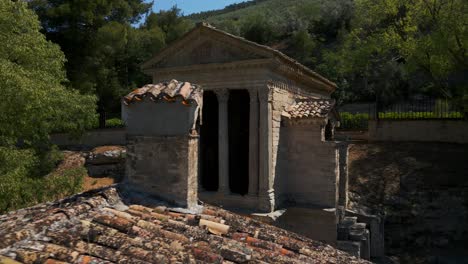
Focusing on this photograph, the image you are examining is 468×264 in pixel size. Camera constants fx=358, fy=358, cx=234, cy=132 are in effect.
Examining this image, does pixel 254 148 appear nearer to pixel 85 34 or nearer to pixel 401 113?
pixel 401 113

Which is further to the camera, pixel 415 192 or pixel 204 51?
pixel 415 192

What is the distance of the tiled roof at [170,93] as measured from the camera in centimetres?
410

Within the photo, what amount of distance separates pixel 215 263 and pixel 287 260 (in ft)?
2.76

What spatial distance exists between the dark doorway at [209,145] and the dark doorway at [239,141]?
21.2 inches

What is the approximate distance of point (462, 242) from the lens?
11.6 meters

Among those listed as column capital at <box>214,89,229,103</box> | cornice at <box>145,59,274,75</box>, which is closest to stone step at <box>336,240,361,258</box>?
column capital at <box>214,89,229,103</box>

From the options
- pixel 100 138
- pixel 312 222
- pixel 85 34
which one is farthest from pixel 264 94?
pixel 85 34

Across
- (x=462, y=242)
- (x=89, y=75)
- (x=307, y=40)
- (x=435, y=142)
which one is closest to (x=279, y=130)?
(x=462, y=242)

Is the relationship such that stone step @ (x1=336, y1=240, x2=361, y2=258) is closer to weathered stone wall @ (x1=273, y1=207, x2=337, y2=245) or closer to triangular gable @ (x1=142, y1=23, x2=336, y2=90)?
weathered stone wall @ (x1=273, y1=207, x2=337, y2=245)

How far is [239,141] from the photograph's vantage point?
475 inches

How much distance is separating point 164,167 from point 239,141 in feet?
26.1

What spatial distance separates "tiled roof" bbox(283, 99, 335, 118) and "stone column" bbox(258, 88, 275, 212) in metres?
0.95

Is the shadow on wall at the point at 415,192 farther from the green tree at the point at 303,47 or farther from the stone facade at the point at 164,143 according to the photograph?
the green tree at the point at 303,47

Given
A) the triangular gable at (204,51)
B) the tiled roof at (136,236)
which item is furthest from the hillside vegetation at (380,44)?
the tiled roof at (136,236)
